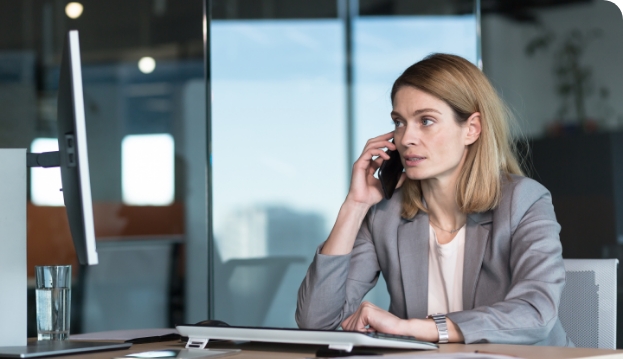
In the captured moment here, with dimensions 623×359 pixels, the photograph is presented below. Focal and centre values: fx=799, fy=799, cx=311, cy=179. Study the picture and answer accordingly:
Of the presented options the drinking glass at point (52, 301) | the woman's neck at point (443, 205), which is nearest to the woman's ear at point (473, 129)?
the woman's neck at point (443, 205)

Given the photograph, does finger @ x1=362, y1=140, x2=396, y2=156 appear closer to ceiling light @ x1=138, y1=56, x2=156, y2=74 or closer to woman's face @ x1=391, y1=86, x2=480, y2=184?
woman's face @ x1=391, y1=86, x2=480, y2=184

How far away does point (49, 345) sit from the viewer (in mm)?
1656

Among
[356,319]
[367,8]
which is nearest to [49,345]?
[356,319]

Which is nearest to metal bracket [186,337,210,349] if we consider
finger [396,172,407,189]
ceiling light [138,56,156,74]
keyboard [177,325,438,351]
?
keyboard [177,325,438,351]

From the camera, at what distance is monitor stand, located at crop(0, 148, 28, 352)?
1697 mm

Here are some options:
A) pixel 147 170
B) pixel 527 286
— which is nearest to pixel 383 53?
pixel 147 170

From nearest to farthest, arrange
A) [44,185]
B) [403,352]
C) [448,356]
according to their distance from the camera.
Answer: [448,356] < [403,352] < [44,185]

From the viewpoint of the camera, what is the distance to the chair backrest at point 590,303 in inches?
81.3

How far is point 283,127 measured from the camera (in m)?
3.82

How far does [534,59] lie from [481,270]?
223cm

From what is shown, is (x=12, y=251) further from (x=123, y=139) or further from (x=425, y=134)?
(x=123, y=139)

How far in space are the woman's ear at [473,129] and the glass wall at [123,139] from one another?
1.72 meters

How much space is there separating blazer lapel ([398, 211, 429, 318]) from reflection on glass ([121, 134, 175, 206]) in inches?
67.1

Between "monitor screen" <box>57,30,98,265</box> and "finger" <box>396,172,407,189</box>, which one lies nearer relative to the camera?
"monitor screen" <box>57,30,98,265</box>
